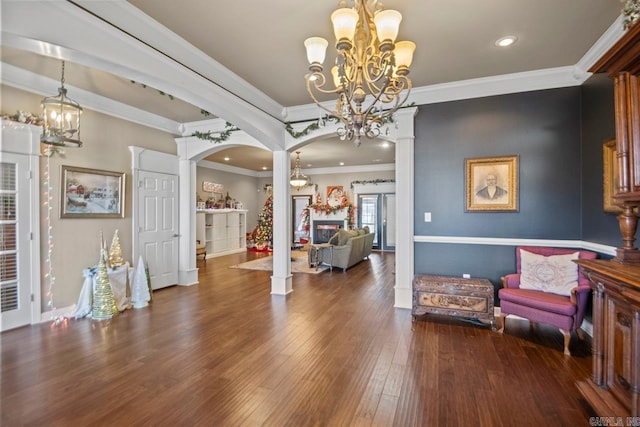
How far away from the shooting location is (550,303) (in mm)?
2838

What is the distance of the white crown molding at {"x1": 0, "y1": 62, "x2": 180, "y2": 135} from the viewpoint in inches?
132

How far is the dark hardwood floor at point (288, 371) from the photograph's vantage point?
6.50 feet

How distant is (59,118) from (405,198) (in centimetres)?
422

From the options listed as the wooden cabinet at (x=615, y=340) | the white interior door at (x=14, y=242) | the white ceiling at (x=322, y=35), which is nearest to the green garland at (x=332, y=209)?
the white ceiling at (x=322, y=35)

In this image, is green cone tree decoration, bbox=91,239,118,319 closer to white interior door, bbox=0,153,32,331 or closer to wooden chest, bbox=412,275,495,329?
white interior door, bbox=0,153,32,331

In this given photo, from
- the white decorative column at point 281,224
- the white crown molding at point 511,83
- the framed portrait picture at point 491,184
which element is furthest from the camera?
the white decorative column at point 281,224

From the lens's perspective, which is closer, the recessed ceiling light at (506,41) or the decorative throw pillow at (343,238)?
the recessed ceiling light at (506,41)

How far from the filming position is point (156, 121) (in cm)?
503

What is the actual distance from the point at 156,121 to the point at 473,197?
5098 millimetres

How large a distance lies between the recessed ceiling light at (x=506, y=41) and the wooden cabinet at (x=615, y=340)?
2.15 metres

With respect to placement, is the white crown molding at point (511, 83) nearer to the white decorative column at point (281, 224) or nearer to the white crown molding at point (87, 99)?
the white decorative column at point (281, 224)

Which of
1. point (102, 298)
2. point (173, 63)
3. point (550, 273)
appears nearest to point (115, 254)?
point (102, 298)

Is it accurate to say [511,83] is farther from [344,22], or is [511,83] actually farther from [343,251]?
[343,251]

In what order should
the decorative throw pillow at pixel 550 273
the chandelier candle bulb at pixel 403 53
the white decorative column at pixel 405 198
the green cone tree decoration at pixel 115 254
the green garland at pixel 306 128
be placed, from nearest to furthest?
1. the chandelier candle bulb at pixel 403 53
2. the decorative throw pillow at pixel 550 273
3. the white decorative column at pixel 405 198
4. the green cone tree decoration at pixel 115 254
5. the green garland at pixel 306 128
